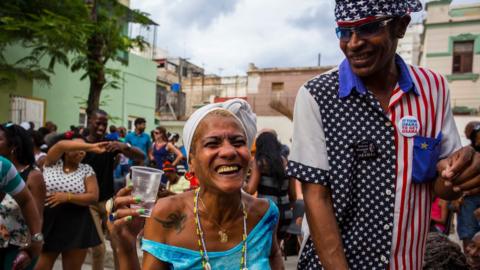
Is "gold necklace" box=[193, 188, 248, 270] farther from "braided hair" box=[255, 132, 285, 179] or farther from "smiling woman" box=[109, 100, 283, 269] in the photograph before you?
"braided hair" box=[255, 132, 285, 179]

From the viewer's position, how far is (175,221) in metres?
2.14

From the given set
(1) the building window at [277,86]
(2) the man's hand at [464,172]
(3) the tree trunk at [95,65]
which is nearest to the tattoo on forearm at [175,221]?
(2) the man's hand at [464,172]

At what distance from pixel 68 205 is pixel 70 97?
1307 cm

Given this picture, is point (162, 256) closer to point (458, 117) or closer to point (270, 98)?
point (458, 117)

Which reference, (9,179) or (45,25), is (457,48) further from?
(9,179)

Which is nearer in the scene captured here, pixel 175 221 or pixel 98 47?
pixel 175 221

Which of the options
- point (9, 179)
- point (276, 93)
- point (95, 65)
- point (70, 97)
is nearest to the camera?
point (9, 179)

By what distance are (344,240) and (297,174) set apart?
31 centimetres

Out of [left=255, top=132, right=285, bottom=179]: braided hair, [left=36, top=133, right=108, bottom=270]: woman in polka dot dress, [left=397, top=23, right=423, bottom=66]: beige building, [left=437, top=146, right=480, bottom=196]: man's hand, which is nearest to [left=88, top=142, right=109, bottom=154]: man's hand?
[left=36, top=133, right=108, bottom=270]: woman in polka dot dress

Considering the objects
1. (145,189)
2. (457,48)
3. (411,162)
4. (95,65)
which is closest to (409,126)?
(411,162)

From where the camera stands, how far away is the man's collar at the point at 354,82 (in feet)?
5.71

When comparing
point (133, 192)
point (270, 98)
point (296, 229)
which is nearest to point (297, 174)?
point (133, 192)

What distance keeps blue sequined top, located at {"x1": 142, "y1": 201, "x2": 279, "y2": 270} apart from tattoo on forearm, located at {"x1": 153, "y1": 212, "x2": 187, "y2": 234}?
0.30 feet

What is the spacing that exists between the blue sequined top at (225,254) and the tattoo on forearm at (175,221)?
0.30 ft
